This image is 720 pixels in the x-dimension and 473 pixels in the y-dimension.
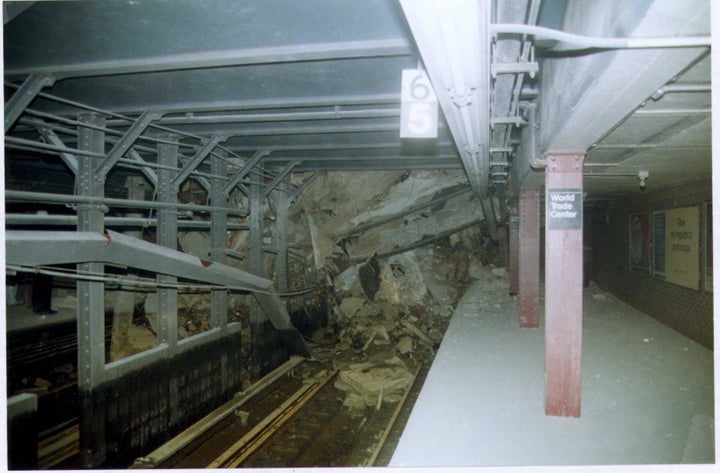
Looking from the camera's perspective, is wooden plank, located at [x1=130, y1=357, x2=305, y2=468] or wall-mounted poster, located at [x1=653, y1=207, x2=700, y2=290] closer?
wooden plank, located at [x1=130, y1=357, x2=305, y2=468]

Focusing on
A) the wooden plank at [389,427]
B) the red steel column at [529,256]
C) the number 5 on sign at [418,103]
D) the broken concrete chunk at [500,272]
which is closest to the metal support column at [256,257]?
the wooden plank at [389,427]

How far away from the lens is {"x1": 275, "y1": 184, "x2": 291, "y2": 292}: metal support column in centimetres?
1037

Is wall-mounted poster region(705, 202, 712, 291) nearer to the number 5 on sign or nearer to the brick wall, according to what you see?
the brick wall

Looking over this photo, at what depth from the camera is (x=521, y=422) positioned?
3.72m

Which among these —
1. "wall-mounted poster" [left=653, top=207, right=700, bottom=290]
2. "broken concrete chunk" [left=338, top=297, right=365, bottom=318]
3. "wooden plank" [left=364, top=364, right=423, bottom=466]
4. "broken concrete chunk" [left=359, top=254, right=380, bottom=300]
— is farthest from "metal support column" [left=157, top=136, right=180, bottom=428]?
"wall-mounted poster" [left=653, top=207, right=700, bottom=290]

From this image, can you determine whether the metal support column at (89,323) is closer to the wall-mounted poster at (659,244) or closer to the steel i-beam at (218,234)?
the steel i-beam at (218,234)

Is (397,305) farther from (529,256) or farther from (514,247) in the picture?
(529,256)

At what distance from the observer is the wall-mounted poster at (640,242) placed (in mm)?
8352

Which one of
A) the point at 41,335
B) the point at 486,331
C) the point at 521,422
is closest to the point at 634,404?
the point at 521,422

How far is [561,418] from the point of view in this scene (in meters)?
3.77

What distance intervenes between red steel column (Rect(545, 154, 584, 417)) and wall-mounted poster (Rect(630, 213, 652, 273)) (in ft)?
19.4

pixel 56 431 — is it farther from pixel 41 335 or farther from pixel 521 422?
pixel 521 422

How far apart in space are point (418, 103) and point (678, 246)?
658 centimetres

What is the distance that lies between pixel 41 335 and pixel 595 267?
49.5ft
